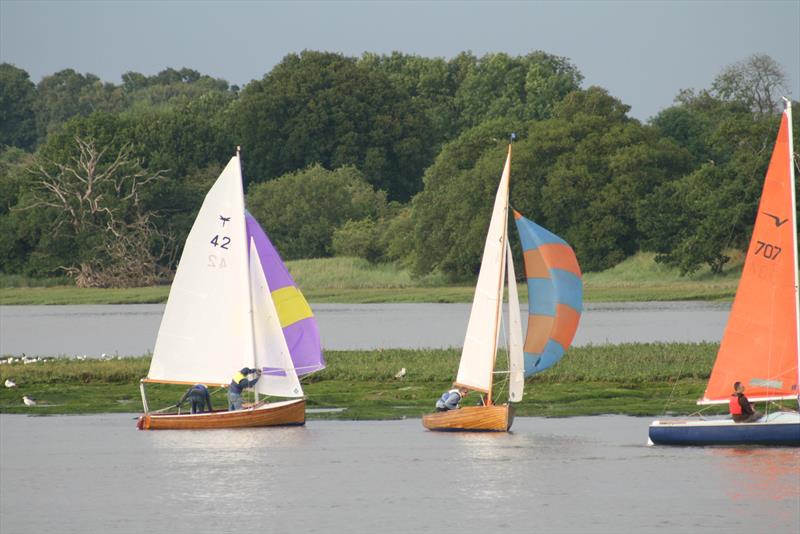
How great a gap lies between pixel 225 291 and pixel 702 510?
647 inches

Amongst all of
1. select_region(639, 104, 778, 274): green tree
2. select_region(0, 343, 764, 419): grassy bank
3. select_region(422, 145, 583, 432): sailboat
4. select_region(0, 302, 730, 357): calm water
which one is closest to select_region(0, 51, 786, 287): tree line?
select_region(639, 104, 778, 274): green tree

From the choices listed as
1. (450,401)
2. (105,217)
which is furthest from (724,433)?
(105,217)

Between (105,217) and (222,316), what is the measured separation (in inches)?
3304

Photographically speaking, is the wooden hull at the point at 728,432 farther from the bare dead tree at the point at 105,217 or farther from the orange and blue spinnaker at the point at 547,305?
the bare dead tree at the point at 105,217

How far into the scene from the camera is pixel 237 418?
4141cm

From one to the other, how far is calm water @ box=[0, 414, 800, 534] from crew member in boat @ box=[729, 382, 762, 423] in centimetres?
81

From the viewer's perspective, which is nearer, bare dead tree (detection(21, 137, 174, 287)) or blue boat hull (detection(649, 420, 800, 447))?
blue boat hull (detection(649, 420, 800, 447))

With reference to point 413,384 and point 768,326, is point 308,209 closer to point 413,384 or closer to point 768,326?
point 413,384

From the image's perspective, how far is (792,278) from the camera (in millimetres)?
35312

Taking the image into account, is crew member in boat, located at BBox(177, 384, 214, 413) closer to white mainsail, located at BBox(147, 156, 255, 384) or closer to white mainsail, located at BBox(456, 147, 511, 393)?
white mainsail, located at BBox(147, 156, 255, 384)

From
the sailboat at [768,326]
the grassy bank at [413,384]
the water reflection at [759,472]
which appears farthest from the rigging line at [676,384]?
the sailboat at [768,326]

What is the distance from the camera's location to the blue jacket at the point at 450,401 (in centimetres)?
4084

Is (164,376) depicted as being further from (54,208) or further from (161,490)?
(54,208)

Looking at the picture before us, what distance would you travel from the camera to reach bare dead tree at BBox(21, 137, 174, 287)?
12400cm
